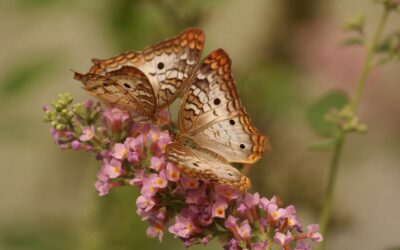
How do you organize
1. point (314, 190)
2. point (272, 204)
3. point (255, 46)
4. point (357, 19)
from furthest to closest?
point (255, 46) → point (314, 190) → point (357, 19) → point (272, 204)

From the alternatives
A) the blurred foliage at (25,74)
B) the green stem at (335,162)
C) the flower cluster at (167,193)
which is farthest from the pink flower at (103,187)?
the blurred foliage at (25,74)

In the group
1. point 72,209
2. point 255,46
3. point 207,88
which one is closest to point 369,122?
point 255,46

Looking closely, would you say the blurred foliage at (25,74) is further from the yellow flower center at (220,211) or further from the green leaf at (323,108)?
the yellow flower center at (220,211)

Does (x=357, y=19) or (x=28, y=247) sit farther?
(x=28, y=247)

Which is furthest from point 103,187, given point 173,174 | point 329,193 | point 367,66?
point 367,66

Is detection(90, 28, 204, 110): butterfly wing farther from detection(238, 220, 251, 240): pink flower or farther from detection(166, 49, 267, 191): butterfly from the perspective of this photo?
detection(238, 220, 251, 240): pink flower

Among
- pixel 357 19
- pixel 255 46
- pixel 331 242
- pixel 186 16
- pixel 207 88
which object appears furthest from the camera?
pixel 255 46

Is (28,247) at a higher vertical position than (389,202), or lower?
lower

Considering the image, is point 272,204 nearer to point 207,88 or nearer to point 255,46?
point 207,88
